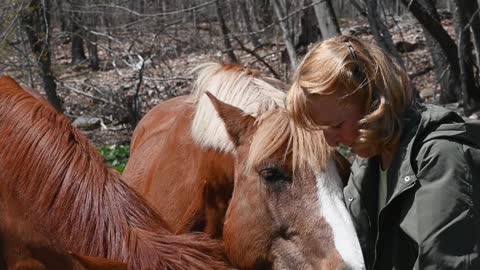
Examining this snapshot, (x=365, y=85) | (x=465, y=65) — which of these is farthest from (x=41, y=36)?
(x=365, y=85)

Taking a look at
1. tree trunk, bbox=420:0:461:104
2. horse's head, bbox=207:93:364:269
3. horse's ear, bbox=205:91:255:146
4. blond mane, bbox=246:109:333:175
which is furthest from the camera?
tree trunk, bbox=420:0:461:104

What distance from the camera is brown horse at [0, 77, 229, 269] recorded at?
8.53ft

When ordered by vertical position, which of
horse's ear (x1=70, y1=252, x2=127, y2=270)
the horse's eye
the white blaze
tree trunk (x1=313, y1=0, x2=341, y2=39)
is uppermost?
horse's ear (x1=70, y1=252, x2=127, y2=270)

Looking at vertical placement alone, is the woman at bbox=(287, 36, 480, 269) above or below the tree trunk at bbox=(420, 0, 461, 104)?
above

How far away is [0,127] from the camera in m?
3.02

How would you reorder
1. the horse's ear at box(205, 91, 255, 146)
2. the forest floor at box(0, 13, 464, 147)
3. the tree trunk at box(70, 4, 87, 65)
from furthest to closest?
the forest floor at box(0, 13, 464, 147) < the tree trunk at box(70, 4, 87, 65) < the horse's ear at box(205, 91, 255, 146)

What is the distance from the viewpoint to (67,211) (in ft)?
9.11

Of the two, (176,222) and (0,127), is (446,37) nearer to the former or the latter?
(176,222)

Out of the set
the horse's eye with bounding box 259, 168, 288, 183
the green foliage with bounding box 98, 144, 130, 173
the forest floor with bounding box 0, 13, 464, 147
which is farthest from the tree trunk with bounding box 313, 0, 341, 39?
the horse's eye with bounding box 259, 168, 288, 183

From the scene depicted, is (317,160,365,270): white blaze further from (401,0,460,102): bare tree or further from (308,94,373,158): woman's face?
(401,0,460,102): bare tree

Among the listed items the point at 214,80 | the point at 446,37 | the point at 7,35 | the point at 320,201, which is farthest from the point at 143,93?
the point at 320,201

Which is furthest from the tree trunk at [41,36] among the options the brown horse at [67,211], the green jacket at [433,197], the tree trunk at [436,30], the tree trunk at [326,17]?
the green jacket at [433,197]

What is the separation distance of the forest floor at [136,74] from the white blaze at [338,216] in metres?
7.05

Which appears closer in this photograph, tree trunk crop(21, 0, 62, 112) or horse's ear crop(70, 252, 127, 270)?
horse's ear crop(70, 252, 127, 270)
